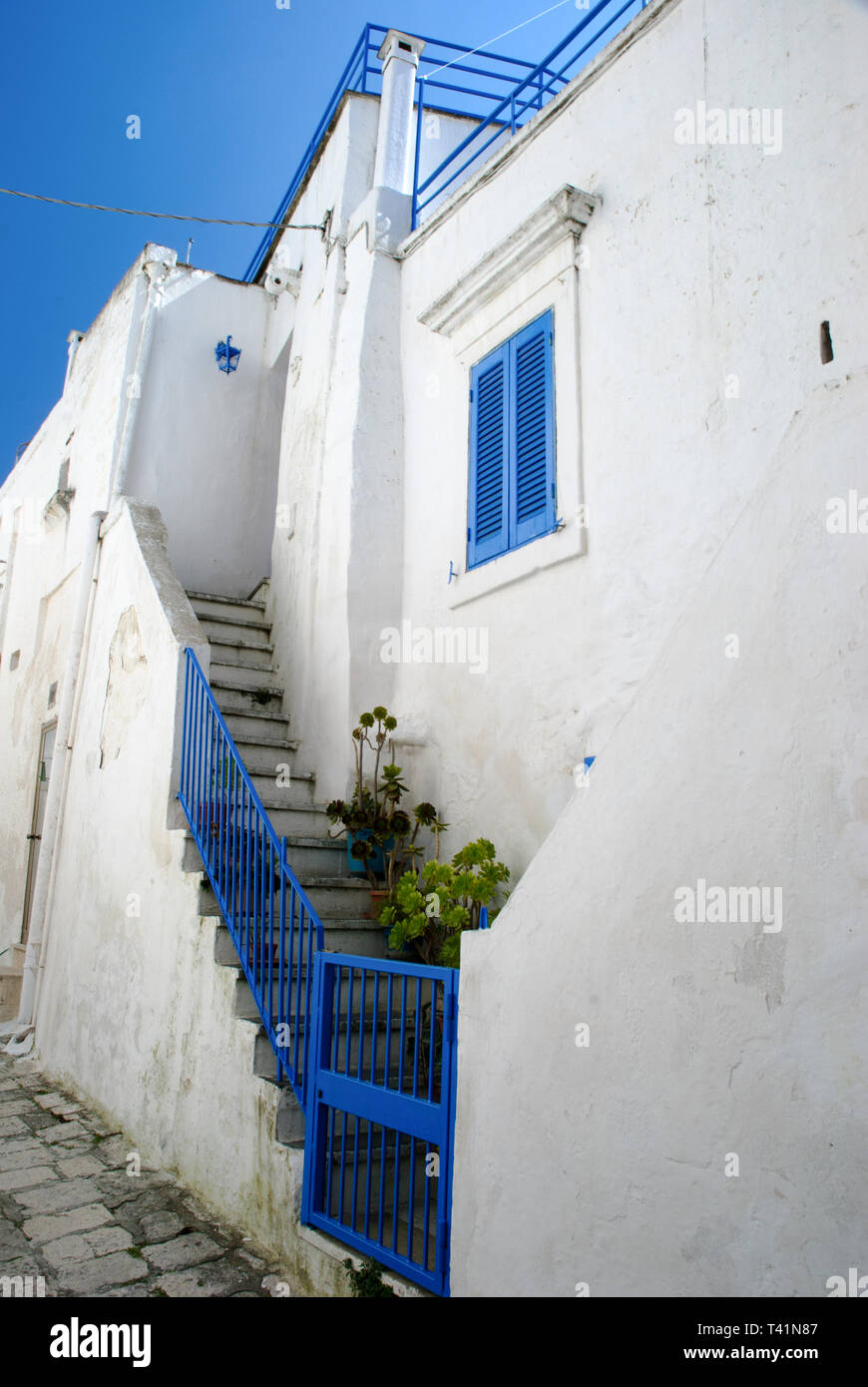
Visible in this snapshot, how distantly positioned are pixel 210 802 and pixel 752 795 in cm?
376

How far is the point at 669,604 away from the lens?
15.0 feet

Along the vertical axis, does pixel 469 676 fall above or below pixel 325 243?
below

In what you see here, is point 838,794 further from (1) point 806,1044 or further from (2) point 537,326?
(2) point 537,326

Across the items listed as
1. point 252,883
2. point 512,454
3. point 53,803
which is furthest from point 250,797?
point 53,803

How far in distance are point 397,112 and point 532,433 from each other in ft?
12.7

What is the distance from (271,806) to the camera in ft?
20.6

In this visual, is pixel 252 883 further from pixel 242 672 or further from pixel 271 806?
pixel 242 672

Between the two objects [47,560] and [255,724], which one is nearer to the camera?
[255,724]

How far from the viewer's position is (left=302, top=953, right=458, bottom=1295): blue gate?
3.26m

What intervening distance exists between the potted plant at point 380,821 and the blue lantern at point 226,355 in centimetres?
553

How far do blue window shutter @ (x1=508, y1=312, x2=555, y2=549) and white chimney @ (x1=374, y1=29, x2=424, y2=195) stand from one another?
2.74 m

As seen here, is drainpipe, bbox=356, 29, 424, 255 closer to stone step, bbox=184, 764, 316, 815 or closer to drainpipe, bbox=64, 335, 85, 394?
stone step, bbox=184, 764, 316, 815
